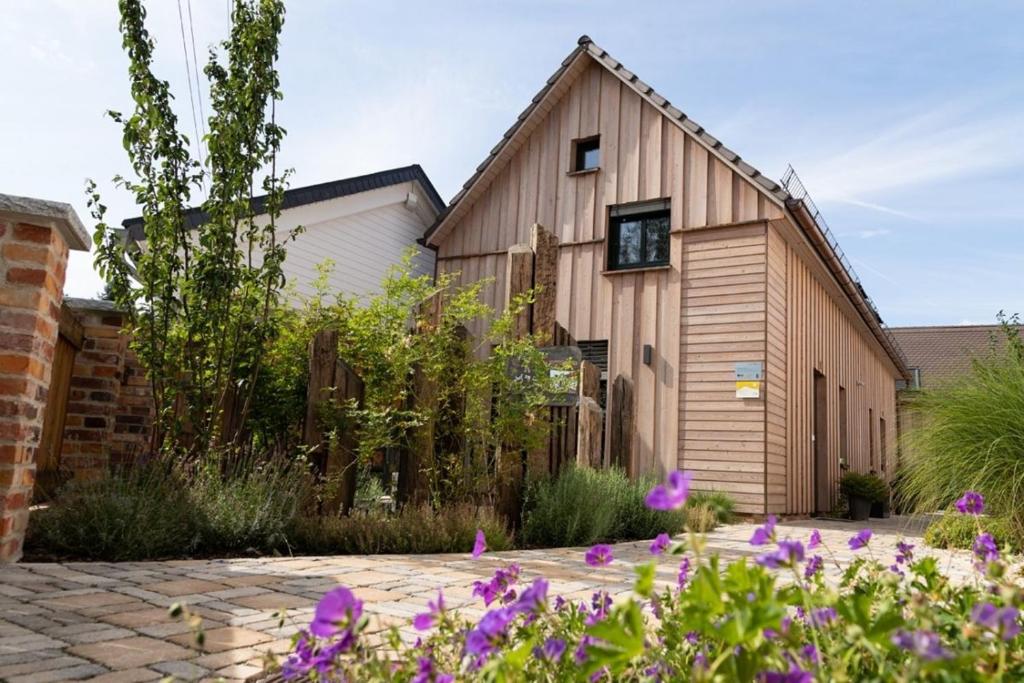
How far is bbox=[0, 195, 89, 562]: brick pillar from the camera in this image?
11.7 ft

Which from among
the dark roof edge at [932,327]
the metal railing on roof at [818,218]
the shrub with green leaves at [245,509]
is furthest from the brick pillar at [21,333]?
the dark roof edge at [932,327]

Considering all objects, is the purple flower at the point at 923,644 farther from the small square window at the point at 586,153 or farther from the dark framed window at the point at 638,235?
the small square window at the point at 586,153

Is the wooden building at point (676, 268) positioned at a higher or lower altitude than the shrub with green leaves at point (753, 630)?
higher

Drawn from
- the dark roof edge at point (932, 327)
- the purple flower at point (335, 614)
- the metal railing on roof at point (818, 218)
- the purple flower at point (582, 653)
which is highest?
the dark roof edge at point (932, 327)

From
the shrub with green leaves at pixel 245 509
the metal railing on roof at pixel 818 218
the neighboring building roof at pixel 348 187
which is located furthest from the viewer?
the neighboring building roof at pixel 348 187

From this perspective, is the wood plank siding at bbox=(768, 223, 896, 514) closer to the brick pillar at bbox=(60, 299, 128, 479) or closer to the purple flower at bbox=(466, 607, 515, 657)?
the brick pillar at bbox=(60, 299, 128, 479)

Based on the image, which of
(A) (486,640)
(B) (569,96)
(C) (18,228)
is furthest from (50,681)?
(B) (569,96)

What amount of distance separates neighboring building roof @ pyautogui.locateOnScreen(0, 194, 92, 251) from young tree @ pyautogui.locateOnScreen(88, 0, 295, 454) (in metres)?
1.45

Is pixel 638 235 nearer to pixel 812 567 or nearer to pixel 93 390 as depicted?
pixel 93 390

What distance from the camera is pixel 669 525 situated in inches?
256

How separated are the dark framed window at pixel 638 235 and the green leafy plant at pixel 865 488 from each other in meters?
4.92

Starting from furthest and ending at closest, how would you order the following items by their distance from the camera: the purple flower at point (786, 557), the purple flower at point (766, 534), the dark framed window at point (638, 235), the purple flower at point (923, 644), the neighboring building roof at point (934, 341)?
the neighboring building roof at point (934, 341) < the dark framed window at point (638, 235) < the purple flower at point (766, 534) < the purple flower at point (786, 557) < the purple flower at point (923, 644)

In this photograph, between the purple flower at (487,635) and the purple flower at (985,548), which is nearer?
the purple flower at (487,635)

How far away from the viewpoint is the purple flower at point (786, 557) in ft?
3.10
